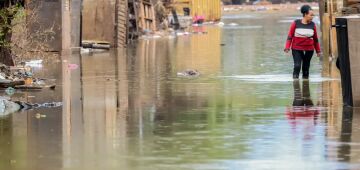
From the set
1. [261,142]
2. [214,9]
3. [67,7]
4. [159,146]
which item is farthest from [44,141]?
[214,9]

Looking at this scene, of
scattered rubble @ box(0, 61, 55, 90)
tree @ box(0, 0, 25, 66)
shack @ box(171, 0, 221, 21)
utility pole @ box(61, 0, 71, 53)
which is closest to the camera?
scattered rubble @ box(0, 61, 55, 90)

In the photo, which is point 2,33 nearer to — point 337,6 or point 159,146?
point 159,146

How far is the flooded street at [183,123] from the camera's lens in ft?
32.1

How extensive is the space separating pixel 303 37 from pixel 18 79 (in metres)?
5.13

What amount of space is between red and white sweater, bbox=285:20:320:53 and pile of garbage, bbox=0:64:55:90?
447cm

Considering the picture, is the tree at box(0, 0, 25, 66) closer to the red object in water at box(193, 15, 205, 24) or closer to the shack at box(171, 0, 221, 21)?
the shack at box(171, 0, 221, 21)

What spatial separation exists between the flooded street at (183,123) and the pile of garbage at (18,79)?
17.6 inches

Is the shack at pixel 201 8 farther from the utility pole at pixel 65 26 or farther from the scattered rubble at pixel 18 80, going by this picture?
the scattered rubble at pixel 18 80

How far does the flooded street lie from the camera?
32.1 ft

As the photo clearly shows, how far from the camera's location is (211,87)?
57.9 ft

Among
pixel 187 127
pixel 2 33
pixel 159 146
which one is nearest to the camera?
pixel 159 146

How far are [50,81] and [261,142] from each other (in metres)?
8.44

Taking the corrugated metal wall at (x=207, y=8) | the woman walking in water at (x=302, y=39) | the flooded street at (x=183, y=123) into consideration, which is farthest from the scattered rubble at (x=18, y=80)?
the corrugated metal wall at (x=207, y=8)

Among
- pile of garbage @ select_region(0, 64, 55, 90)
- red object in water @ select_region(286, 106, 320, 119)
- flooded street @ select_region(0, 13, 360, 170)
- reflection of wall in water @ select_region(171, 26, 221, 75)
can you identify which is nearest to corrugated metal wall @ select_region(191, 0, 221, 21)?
reflection of wall in water @ select_region(171, 26, 221, 75)
